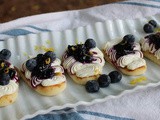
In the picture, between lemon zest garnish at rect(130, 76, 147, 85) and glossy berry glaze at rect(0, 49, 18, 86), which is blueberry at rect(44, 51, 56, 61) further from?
lemon zest garnish at rect(130, 76, 147, 85)

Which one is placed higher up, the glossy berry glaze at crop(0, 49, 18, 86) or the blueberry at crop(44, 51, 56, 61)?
the blueberry at crop(44, 51, 56, 61)

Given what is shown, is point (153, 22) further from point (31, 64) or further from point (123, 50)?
point (31, 64)

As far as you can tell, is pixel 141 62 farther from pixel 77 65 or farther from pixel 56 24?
pixel 56 24

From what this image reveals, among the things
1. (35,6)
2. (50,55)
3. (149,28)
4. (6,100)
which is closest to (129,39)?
(149,28)

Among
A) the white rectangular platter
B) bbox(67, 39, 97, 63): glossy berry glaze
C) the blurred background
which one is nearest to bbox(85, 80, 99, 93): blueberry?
the white rectangular platter

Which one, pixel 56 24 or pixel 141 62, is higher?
pixel 56 24

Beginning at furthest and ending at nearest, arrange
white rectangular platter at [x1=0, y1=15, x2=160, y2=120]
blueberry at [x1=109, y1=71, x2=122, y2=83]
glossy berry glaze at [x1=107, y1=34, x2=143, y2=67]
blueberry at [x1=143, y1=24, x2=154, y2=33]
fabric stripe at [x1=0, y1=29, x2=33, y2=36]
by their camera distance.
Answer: fabric stripe at [x1=0, y1=29, x2=33, y2=36] → blueberry at [x1=143, y1=24, x2=154, y2=33] → glossy berry glaze at [x1=107, y1=34, x2=143, y2=67] → blueberry at [x1=109, y1=71, x2=122, y2=83] → white rectangular platter at [x1=0, y1=15, x2=160, y2=120]

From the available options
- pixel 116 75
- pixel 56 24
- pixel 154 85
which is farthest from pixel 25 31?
pixel 154 85
